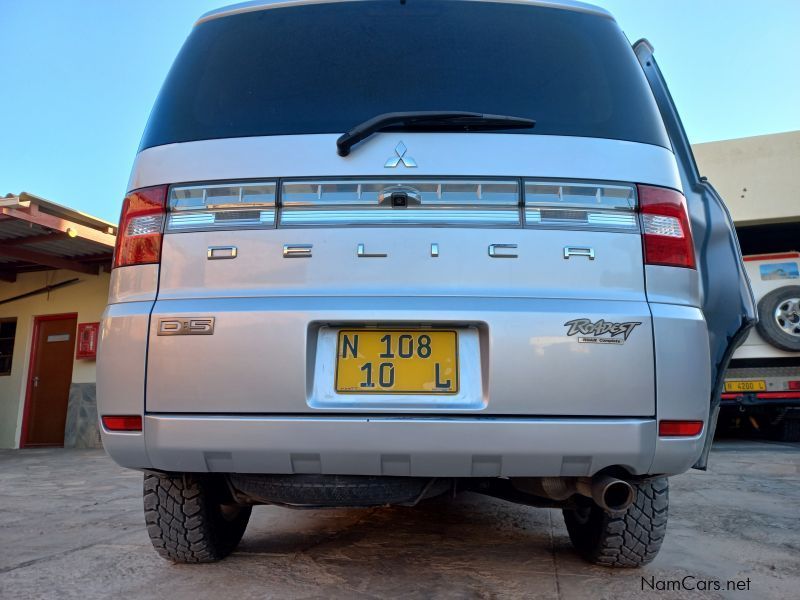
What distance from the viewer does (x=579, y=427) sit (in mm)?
1656

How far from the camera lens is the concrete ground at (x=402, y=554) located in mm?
2045

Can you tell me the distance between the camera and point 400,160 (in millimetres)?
1838

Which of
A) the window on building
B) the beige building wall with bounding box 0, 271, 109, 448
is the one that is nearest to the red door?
→ the beige building wall with bounding box 0, 271, 109, 448

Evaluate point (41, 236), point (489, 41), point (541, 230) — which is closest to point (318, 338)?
point (541, 230)

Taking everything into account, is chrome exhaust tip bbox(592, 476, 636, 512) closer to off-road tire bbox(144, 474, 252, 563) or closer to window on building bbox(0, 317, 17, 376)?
off-road tire bbox(144, 474, 252, 563)

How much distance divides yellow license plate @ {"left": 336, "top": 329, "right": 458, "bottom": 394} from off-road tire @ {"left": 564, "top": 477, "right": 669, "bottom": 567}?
2.78 ft

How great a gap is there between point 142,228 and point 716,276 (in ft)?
6.26

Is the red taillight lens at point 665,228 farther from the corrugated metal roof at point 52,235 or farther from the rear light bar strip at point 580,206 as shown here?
the corrugated metal roof at point 52,235

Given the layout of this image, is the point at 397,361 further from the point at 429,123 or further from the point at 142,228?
the point at 142,228

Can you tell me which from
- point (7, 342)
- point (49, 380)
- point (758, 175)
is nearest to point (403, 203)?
point (758, 175)

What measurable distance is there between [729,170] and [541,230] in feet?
33.4

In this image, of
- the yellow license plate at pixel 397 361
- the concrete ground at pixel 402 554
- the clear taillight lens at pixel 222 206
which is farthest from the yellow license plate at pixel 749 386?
the clear taillight lens at pixel 222 206

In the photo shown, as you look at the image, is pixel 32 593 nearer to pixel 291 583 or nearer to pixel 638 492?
pixel 291 583

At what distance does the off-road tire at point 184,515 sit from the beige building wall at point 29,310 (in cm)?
917
